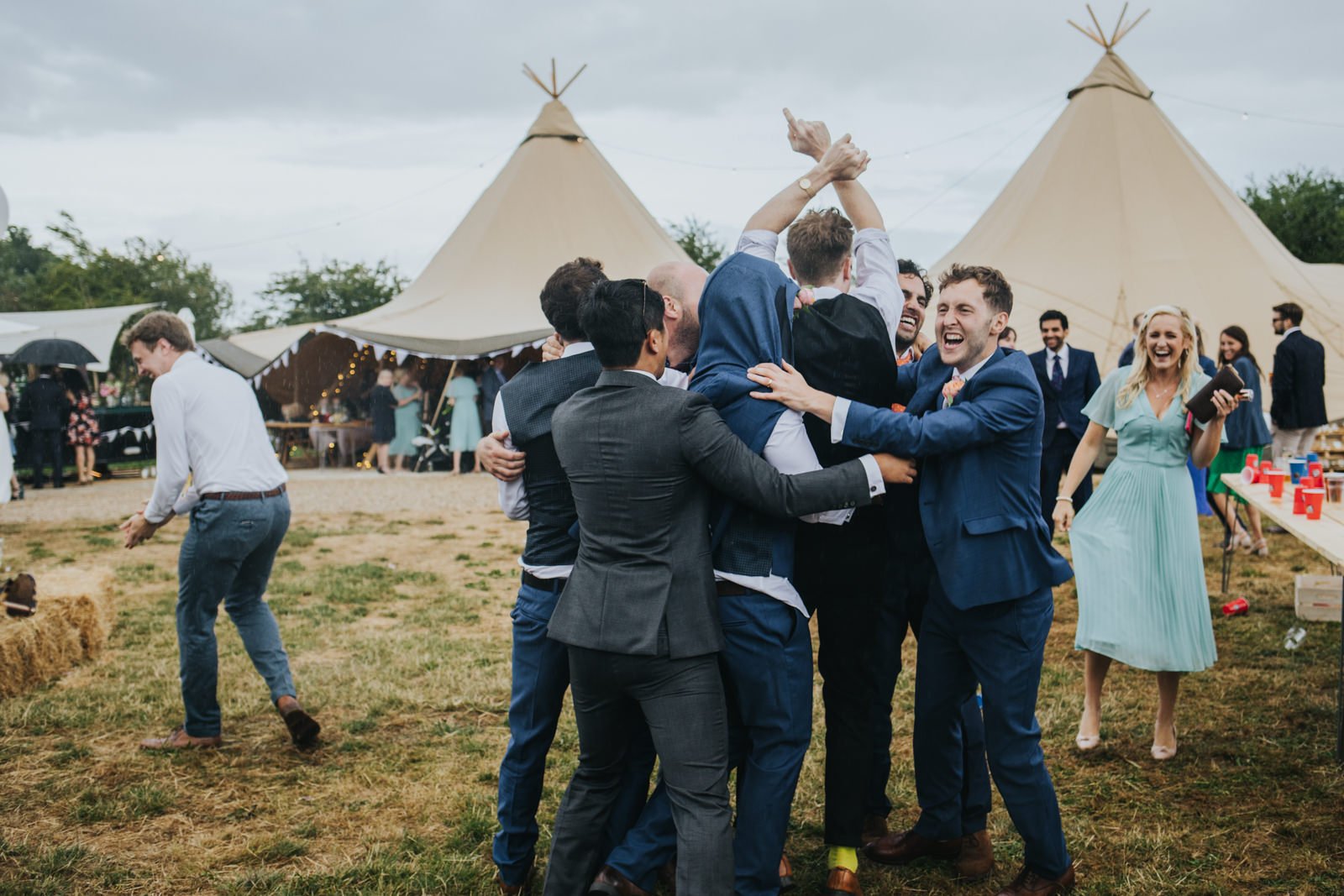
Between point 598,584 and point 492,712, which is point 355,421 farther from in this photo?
point 598,584

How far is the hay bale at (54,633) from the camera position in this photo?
16.9ft

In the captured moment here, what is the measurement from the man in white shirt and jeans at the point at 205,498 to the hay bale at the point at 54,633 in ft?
4.25

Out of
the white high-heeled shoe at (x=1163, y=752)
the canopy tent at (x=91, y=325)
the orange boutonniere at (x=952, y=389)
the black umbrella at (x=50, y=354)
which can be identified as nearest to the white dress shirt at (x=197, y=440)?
the orange boutonniere at (x=952, y=389)

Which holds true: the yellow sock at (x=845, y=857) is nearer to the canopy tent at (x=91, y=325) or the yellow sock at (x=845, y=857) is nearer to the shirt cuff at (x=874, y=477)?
the shirt cuff at (x=874, y=477)

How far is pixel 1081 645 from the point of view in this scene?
410 centimetres

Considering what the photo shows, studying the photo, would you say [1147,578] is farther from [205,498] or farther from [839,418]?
[205,498]

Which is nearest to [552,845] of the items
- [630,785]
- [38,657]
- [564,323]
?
[630,785]

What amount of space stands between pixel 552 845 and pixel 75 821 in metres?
2.13

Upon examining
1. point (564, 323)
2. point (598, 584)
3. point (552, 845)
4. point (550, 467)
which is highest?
point (564, 323)

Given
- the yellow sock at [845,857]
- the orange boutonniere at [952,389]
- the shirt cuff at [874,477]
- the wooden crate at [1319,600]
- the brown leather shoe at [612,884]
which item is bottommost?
the brown leather shoe at [612,884]

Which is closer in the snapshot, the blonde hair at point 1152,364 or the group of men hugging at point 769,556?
the group of men hugging at point 769,556

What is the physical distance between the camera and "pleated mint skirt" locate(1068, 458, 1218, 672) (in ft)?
13.0

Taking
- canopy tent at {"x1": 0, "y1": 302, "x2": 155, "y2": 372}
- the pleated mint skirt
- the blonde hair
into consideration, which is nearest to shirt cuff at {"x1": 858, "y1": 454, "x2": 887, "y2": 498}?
the pleated mint skirt

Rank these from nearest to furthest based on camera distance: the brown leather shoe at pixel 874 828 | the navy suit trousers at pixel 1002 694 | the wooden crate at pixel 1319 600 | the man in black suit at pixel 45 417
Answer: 1. the navy suit trousers at pixel 1002 694
2. the brown leather shoe at pixel 874 828
3. the wooden crate at pixel 1319 600
4. the man in black suit at pixel 45 417
